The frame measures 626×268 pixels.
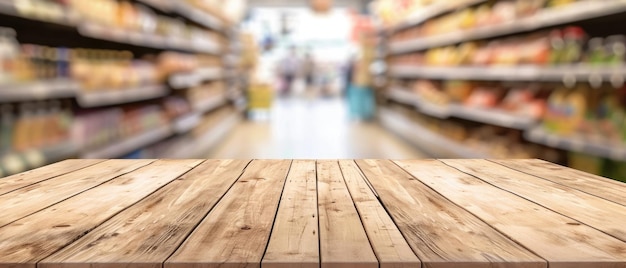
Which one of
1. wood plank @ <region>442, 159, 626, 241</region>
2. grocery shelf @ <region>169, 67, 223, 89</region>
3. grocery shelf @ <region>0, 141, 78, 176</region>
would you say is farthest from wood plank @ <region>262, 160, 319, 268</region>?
grocery shelf @ <region>169, 67, 223, 89</region>

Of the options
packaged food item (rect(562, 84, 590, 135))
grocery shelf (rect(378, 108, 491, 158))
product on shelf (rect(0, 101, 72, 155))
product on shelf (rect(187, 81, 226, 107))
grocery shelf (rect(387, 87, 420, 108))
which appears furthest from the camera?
grocery shelf (rect(387, 87, 420, 108))

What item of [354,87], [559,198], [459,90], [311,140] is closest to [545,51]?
[459,90]

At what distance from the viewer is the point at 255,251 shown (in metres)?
0.96

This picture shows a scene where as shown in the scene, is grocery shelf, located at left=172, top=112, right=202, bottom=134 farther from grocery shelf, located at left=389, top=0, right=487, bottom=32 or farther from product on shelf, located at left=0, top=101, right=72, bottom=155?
grocery shelf, located at left=389, top=0, right=487, bottom=32

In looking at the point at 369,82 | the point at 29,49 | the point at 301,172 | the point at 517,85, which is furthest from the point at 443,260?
the point at 369,82

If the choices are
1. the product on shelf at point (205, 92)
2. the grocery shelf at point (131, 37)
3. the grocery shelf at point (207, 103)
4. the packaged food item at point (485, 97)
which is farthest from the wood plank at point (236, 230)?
the grocery shelf at point (207, 103)

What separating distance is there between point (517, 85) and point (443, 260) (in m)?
4.29

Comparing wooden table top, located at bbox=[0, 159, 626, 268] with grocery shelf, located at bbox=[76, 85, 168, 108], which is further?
grocery shelf, located at bbox=[76, 85, 168, 108]

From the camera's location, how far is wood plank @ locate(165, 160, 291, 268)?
3.03ft

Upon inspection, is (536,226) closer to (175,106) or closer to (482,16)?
(482,16)

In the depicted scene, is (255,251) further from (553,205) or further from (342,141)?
(342,141)

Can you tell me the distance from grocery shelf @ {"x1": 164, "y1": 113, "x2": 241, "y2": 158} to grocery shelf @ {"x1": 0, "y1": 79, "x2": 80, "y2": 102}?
2.15m

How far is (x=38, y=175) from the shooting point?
1662 mm

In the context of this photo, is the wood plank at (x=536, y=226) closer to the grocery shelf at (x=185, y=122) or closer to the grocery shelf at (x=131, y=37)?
the grocery shelf at (x=131, y=37)
